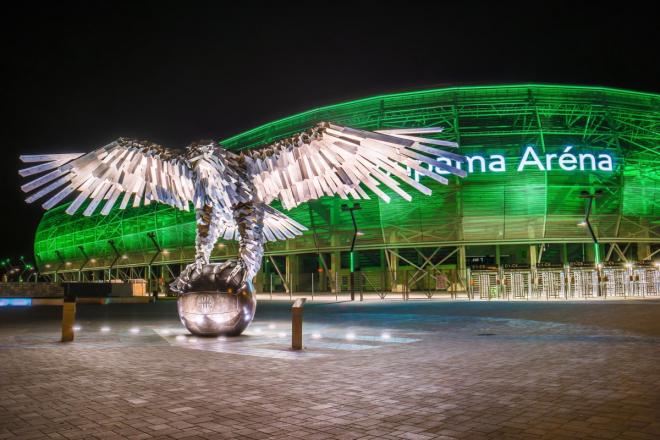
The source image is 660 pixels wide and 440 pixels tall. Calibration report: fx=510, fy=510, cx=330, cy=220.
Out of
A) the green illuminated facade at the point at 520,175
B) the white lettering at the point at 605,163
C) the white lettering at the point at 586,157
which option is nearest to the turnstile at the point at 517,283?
the green illuminated facade at the point at 520,175

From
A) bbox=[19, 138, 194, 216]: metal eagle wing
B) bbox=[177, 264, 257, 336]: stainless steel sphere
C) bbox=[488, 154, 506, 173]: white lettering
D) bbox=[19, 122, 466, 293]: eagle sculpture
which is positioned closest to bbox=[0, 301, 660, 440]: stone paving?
bbox=[177, 264, 257, 336]: stainless steel sphere

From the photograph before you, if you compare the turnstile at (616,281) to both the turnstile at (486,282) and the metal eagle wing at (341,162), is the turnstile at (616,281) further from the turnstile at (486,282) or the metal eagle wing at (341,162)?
the metal eagle wing at (341,162)

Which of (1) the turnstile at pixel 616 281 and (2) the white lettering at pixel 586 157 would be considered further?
(2) the white lettering at pixel 586 157

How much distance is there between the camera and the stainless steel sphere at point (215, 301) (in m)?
10.1

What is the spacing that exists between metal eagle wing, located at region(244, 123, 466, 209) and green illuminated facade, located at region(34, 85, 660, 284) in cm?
2401

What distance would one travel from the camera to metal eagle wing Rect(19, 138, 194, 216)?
8.91 meters

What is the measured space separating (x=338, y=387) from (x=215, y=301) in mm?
5060

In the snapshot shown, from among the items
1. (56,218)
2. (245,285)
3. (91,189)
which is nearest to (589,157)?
(245,285)

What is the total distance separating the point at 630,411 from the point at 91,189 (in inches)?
360

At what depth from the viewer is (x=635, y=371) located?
6414 mm

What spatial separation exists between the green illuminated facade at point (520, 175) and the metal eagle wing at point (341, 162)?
78.8 feet

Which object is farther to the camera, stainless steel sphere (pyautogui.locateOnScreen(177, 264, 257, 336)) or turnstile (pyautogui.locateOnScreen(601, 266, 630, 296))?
turnstile (pyautogui.locateOnScreen(601, 266, 630, 296))

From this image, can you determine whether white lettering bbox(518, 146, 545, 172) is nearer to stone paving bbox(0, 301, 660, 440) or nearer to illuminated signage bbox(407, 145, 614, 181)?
illuminated signage bbox(407, 145, 614, 181)

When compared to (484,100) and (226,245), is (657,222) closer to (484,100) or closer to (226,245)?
(484,100)
